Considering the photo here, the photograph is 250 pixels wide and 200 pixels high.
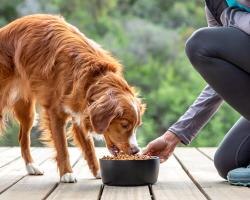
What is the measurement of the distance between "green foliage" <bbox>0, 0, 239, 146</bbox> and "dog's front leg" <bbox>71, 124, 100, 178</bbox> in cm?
429

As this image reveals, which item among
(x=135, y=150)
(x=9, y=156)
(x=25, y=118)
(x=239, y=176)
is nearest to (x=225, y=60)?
(x=239, y=176)

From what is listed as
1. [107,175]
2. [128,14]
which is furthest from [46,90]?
[128,14]

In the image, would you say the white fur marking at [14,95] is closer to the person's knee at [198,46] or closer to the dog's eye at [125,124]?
the dog's eye at [125,124]

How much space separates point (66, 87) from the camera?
3.38 m

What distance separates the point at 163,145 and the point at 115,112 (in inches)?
12.5

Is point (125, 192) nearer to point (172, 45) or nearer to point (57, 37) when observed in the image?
point (57, 37)

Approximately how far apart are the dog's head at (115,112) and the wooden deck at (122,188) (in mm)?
232

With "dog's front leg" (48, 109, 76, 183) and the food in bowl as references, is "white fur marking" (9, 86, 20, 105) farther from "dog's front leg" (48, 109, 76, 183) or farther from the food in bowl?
the food in bowl

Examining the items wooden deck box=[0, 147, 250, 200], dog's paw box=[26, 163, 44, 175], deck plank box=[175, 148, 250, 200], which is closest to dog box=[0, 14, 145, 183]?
dog's paw box=[26, 163, 44, 175]

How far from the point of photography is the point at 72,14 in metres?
8.81

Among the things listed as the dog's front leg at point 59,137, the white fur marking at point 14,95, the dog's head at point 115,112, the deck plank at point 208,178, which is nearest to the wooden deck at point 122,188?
the deck plank at point 208,178

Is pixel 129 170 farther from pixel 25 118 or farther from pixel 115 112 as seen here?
pixel 25 118

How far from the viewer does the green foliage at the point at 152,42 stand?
27.0 feet

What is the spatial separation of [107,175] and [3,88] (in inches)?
36.4
